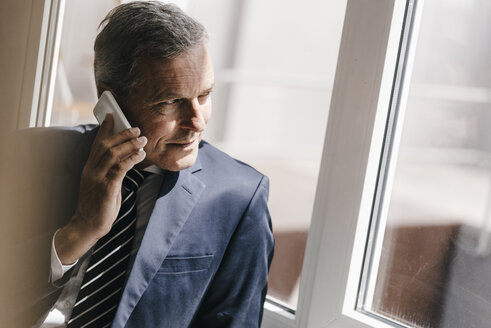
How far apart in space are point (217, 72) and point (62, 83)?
16.9 inches

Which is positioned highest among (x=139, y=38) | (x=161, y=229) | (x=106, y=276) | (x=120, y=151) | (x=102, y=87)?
(x=139, y=38)

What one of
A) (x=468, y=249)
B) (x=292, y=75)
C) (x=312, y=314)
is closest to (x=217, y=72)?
(x=292, y=75)

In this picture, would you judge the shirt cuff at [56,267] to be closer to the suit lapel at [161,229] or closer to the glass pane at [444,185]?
the suit lapel at [161,229]

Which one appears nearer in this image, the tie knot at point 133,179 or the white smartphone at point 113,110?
the white smartphone at point 113,110

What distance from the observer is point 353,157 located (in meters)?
1.19

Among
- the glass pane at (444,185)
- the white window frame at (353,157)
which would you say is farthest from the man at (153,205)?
the glass pane at (444,185)

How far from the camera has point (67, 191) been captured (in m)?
1.19

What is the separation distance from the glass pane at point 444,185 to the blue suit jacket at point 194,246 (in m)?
0.29

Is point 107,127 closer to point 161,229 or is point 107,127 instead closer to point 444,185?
point 161,229

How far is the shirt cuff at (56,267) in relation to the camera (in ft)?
3.55

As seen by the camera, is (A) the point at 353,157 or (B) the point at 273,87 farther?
(B) the point at 273,87

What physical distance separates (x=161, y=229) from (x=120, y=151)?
0.19 metres

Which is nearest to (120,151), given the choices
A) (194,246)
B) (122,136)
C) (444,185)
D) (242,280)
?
(122,136)

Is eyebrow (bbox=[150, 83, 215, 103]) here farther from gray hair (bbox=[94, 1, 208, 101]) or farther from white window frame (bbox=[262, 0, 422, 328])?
white window frame (bbox=[262, 0, 422, 328])
